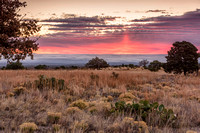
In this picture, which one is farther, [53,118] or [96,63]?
[96,63]

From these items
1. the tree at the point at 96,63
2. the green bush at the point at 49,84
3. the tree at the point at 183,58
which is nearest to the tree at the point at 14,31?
the green bush at the point at 49,84

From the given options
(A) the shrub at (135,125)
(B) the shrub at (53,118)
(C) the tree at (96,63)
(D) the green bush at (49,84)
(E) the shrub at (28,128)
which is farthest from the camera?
(C) the tree at (96,63)

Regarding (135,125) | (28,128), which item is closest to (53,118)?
(28,128)

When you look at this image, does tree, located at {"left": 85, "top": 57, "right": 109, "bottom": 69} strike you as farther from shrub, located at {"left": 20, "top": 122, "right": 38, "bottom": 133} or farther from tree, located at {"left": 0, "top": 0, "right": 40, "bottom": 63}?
shrub, located at {"left": 20, "top": 122, "right": 38, "bottom": 133}

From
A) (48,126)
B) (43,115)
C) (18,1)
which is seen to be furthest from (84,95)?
(18,1)

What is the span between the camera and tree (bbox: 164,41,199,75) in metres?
20.7

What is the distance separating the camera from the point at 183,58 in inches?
824

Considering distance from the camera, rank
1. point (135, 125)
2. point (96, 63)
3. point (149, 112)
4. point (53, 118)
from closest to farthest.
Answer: point (135, 125) → point (53, 118) → point (149, 112) → point (96, 63)

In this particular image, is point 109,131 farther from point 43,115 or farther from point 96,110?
point 43,115

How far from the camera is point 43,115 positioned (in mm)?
5777

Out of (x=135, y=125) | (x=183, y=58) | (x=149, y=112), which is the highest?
(x=183, y=58)

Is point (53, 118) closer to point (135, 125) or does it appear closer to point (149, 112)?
point (135, 125)

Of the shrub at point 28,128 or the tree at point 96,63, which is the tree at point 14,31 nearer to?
the shrub at point 28,128

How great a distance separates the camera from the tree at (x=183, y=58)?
816 inches
